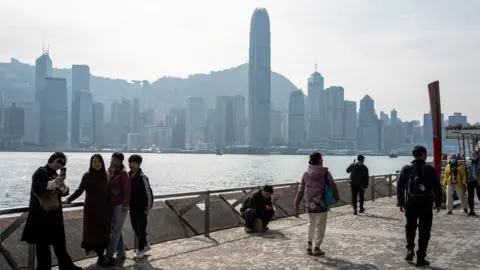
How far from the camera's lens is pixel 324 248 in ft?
32.5

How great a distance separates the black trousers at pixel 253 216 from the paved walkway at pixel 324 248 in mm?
279

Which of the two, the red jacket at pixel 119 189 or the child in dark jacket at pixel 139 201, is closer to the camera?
the red jacket at pixel 119 189

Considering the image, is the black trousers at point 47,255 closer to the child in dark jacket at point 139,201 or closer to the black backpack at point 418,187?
the child in dark jacket at point 139,201

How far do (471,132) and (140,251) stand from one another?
18.5 meters

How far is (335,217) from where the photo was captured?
14672 millimetres

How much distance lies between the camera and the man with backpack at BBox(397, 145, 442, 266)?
855 cm

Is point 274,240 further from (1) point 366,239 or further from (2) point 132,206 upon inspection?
(2) point 132,206

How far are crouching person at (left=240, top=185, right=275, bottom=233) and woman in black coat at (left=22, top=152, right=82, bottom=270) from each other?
5352 mm

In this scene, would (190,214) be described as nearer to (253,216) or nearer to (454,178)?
(253,216)

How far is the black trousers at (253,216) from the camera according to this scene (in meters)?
11.8

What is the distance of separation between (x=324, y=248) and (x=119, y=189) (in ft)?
13.9

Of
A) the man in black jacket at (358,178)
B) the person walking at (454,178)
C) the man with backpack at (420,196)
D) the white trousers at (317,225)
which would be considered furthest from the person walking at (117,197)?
the person walking at (454,178)

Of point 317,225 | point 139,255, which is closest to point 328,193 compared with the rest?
point 317,225

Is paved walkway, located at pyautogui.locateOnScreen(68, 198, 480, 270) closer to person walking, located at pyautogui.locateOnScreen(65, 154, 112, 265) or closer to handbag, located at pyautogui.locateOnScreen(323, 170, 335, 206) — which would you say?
person walking, located at pyautogui.locateOnScreen(65, 154, 112, 265)
